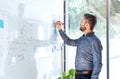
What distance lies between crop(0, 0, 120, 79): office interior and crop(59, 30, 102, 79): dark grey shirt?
0.36 meters

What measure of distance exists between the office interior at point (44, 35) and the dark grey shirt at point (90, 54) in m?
0.36

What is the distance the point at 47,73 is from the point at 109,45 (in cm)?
164

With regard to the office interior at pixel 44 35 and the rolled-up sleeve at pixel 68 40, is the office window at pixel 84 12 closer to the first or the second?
the office interior at pixel 44 35

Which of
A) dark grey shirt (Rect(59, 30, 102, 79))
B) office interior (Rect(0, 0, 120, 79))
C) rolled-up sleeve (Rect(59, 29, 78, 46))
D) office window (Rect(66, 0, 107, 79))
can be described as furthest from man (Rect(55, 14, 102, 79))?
office window (Rect(66, 0, 107, 79))

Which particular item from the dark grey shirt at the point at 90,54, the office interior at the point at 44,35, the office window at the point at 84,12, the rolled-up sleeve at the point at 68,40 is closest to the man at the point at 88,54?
the dark grey shirt at the point at 90,54

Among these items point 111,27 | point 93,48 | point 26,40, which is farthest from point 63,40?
point 111,27

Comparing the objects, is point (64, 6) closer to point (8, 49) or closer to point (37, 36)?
point (37, 36)

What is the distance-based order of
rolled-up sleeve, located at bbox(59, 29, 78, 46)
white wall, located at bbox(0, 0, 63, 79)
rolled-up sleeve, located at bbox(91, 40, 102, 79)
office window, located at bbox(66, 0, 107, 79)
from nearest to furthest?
white wall, located at bbox(0, 0, 63, 79) < rolled-up sleeve, located at bbox(91, 40, 102, 79) < rolled-up sleeve, located at bbox(59, 29, 78, 46) < office window, located at bbox(66, 0, 107, 79)

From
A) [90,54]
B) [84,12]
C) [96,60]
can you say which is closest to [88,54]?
[90,54]

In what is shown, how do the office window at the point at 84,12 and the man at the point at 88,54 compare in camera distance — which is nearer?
the man at the point at 88,54

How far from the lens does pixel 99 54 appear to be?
116 inches

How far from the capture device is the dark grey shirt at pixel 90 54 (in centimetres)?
291

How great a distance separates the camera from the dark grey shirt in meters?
2.91

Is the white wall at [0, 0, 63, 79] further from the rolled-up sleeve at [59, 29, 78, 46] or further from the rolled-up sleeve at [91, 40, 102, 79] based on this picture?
the rolled-up sleeve at [91, 40, 102, 79]
